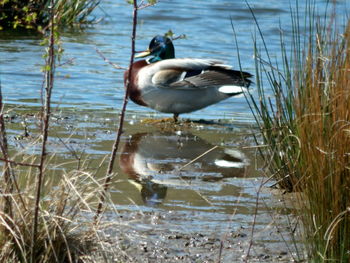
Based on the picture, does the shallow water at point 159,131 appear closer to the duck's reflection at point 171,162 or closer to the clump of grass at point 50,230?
the duck's reflection at point 171,162

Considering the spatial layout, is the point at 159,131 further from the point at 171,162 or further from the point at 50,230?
the point at 50,230

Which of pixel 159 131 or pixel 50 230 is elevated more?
pixel 50 230

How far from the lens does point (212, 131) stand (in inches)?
348

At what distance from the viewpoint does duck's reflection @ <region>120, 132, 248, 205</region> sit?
20.5ft

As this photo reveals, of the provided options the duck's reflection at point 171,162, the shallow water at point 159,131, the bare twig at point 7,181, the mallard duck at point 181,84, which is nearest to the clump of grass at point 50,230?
the bare twig at point 7,181

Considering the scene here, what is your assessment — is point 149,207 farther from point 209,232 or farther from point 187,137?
Answer: point 187,137

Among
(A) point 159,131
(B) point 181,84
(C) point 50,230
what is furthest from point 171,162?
(C) point 50,230

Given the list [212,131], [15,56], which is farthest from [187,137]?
[15,56]

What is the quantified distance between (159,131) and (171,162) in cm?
160

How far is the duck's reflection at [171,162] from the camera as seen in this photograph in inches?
246

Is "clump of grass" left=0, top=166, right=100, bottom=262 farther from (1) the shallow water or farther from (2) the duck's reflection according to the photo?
(2) the duck's reflection

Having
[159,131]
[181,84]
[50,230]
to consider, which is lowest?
[159,131]

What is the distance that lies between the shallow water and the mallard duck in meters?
0.29

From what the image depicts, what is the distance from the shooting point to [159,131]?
8.66 metres
